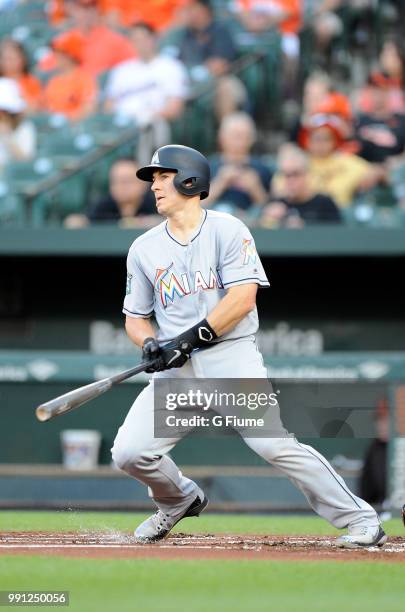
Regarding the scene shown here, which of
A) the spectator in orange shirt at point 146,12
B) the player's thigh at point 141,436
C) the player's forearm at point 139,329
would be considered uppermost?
the spectator in orange shirt at point 146,12

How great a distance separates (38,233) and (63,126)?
2086 millimetres

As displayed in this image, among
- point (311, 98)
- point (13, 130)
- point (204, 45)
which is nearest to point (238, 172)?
point (311, 98)

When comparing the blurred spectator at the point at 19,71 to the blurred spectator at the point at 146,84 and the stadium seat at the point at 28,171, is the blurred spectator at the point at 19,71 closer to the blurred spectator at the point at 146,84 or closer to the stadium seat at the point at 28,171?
the blurred spectator at the point at 146,84

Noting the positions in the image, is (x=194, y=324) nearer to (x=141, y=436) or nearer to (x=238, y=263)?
(x=238, y=263)

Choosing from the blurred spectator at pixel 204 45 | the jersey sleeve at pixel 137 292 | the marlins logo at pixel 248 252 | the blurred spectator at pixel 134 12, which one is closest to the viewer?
the marlins logo at pixel 248 252

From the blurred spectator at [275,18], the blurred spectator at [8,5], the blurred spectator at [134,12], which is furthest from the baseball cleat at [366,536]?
the blurred spectator at [8,5]

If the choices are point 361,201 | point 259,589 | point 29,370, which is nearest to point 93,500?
point 29,370

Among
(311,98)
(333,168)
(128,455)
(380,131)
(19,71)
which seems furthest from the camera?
(19,71)

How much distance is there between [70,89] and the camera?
1298 centimetres

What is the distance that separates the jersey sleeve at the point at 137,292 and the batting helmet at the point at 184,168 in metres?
0.39

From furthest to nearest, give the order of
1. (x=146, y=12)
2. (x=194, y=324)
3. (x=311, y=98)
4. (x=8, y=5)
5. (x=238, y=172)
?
(x=8, y=5) → (x=146, y=12) → (x=311, y=98) → (x=238, y=172) → (x=194, y=324)

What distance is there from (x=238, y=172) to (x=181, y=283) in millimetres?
5409

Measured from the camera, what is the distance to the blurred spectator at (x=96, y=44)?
13.2m

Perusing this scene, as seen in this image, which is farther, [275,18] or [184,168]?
[275,18]
